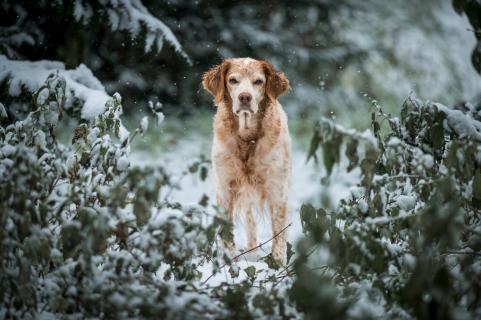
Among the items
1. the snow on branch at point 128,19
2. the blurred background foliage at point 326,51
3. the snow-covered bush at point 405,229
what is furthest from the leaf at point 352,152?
the blurred background foliage at point 326,51

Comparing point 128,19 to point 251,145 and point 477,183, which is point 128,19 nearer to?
point 251,145

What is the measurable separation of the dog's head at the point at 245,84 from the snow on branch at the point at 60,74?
0.83m

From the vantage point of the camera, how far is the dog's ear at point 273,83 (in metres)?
3.59

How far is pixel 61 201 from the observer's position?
1.98m

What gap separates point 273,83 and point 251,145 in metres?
0.47

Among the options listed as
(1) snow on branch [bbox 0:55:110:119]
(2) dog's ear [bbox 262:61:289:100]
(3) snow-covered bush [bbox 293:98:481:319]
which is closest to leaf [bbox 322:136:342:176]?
(3) snow-covered bush [bbox 293:98:481:319]

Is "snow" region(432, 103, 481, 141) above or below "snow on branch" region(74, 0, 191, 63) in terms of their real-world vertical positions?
below

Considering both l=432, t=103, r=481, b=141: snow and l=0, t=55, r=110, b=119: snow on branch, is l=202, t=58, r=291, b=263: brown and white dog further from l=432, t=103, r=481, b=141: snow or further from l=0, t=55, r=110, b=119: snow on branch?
l=432, t=103, r=481, b=141: snow

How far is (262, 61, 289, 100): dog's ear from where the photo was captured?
359 cm

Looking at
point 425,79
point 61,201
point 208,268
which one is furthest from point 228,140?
point 425,79

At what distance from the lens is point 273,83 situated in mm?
3604

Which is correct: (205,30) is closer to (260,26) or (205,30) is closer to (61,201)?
(260,26)

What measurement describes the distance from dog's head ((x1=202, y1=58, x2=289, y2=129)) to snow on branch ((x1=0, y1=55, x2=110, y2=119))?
2.71ft

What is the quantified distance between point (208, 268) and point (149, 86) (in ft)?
14.6
